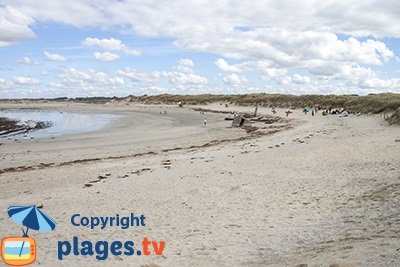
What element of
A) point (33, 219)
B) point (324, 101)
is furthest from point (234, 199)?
point (324, 101)

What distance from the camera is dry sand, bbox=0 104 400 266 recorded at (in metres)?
6.88

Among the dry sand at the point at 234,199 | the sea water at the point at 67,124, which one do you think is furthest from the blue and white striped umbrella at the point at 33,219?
the sea water at the point at 67,124

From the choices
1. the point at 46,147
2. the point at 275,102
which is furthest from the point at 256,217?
the point at 275,102

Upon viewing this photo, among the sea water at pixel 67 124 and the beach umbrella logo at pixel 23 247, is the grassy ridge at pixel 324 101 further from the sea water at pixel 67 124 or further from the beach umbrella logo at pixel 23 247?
the beach umbrella logo at pixel 23 247

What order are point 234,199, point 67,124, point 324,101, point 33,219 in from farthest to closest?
1. point 324,101
2. point 67,124
3. point 234,199
4. point 33,219

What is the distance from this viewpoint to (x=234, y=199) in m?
10.1

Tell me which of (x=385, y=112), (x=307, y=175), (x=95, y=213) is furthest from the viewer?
(x=385, y=112)

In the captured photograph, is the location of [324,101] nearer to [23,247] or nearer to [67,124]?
[67,124]

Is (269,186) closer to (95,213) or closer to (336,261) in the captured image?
(95,213)

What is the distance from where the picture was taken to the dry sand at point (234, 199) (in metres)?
6.88

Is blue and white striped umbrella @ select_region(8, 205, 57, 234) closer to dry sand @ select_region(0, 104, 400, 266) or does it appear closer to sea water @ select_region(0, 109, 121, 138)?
dry sand @ select_region(0, 104, 400, 266)

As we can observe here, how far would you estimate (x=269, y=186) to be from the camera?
1116cm

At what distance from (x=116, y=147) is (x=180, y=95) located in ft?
251

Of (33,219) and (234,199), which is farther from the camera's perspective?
(234,199)
